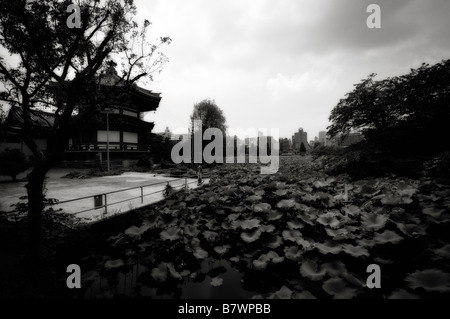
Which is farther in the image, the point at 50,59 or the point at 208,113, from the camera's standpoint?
the point at 208,113

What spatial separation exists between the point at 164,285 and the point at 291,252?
2.12 m

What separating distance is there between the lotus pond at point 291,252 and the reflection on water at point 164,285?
0.02 m

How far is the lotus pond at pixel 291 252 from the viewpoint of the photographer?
2.53 m

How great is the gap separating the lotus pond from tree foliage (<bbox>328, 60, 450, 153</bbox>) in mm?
4186

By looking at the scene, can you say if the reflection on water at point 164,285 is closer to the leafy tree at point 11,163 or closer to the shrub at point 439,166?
the shrub at point 439,166

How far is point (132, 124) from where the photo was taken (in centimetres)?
2155

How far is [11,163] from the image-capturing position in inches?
435

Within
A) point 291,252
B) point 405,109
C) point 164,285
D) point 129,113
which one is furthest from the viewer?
point 129,113

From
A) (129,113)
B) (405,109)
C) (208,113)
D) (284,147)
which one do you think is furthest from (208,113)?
(284,147)

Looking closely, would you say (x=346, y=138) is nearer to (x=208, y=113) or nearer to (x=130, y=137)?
(x=130, y=137)

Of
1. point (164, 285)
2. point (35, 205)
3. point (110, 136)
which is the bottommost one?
point (164, 285)

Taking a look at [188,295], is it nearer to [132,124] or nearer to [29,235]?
[29,235]

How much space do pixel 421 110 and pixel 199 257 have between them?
31.5ft
